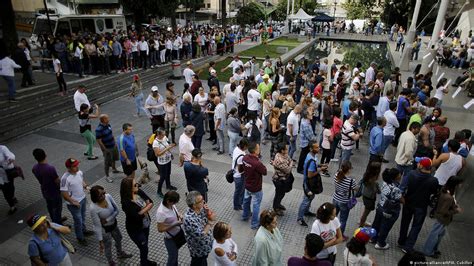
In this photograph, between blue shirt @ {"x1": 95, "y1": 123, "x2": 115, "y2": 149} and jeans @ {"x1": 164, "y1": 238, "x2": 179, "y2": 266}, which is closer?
jeans @ {"x1": 164, "y1": 238, "x2": 179, "y2": 266}

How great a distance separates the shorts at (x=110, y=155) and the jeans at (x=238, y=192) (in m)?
3.13

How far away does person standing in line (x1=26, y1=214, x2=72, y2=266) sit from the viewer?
3803 millimetres

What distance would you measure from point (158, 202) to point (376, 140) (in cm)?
510

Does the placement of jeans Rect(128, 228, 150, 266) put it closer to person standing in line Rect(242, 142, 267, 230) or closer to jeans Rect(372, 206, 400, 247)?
person standing in line Rect(242, 142, 267, 230)

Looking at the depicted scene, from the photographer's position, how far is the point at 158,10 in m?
26.6

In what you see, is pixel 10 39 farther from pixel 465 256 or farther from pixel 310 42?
pixel 310 42

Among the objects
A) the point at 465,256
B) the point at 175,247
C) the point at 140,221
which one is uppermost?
the point at 140,221

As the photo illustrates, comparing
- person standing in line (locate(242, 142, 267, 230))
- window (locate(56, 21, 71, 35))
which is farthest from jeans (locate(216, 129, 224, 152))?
window (locate(56, 21, 71, 35))

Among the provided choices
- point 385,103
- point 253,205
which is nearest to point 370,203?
point 253,205

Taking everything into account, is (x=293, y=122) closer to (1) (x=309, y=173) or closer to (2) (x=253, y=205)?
(1) (x=309, y=173)

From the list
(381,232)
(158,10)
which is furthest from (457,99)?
(158,10)

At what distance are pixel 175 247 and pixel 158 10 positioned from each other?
25.7 meters

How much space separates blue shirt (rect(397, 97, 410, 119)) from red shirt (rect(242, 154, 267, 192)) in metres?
5.52

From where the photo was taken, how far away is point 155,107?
9.25m
